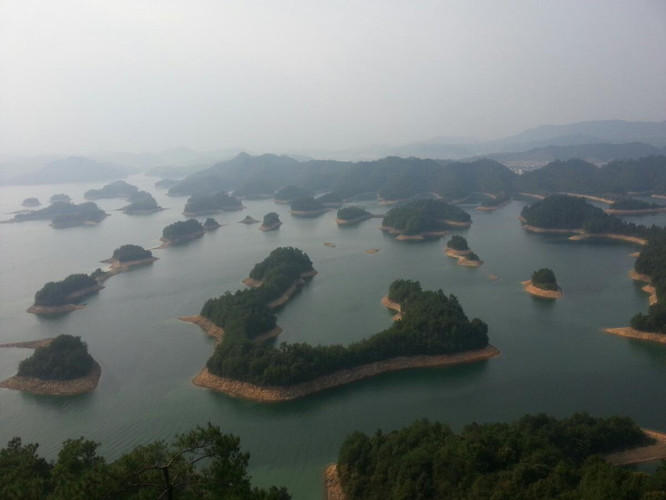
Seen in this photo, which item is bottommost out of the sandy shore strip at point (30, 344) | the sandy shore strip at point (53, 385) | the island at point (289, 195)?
the sandy shore strip at point (30, 344)

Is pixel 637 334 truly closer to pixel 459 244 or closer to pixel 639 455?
pixel 639 455

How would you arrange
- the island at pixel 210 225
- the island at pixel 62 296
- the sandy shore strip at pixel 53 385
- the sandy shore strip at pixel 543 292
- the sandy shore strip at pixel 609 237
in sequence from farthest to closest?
the island at pixel 210 225 → the sandy shore strip at pixel 609 237 → the island at pixel 62 296 → the sandy shore strip at pixel 543 292 → the sandy shore strip at pixel 53 385

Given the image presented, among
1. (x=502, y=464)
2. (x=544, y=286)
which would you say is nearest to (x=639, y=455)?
(x=502, y=464)

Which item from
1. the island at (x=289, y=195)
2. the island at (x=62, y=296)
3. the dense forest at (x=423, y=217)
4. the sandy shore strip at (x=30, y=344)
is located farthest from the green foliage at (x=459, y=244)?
the island at (x=289, y=195)

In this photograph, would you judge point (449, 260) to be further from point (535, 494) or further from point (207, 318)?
Answer: point (535, 494)

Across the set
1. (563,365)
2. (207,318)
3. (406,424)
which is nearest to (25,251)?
(207,318)

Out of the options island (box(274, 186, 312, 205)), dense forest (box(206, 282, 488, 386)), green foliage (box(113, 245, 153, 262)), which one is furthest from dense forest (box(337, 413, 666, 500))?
island (box(274, 186, 312, 205))

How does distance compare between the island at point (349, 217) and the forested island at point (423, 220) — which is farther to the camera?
the island at point (349, 217)

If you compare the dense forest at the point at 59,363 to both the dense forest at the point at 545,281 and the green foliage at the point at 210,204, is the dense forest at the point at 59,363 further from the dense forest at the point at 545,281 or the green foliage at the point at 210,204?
the green foliage at the point at 210,204
